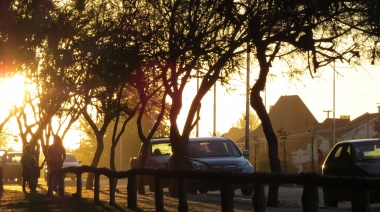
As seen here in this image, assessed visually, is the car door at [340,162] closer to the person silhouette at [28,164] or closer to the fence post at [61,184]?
the fence post at [61,184]

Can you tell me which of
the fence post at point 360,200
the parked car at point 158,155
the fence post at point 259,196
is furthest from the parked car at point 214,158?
the fence post at point 360,200

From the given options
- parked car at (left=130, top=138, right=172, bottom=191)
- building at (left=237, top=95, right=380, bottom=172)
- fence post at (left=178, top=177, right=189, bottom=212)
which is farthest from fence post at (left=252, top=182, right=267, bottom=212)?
building at (left=237, top=95, right=380, bottom=172)

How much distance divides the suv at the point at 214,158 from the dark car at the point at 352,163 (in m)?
7.33

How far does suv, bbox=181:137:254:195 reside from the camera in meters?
32.9

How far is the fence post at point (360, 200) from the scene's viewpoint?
15508mm

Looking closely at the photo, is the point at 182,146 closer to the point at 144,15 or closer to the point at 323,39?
the point at 144,15

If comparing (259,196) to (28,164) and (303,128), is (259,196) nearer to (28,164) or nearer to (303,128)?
(28,164)

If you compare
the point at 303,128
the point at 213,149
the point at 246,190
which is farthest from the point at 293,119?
the point at 246,190

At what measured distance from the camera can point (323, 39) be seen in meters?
24.9

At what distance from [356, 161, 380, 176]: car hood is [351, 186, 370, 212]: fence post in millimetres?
7963

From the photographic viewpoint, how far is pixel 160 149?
134 ft

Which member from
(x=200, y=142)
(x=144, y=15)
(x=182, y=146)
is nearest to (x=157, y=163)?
(x=200, y=142)

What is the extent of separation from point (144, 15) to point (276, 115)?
10292 centimetres

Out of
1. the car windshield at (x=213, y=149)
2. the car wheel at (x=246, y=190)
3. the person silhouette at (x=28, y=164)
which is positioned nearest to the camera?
the car wheel at (x=246, y=190)
